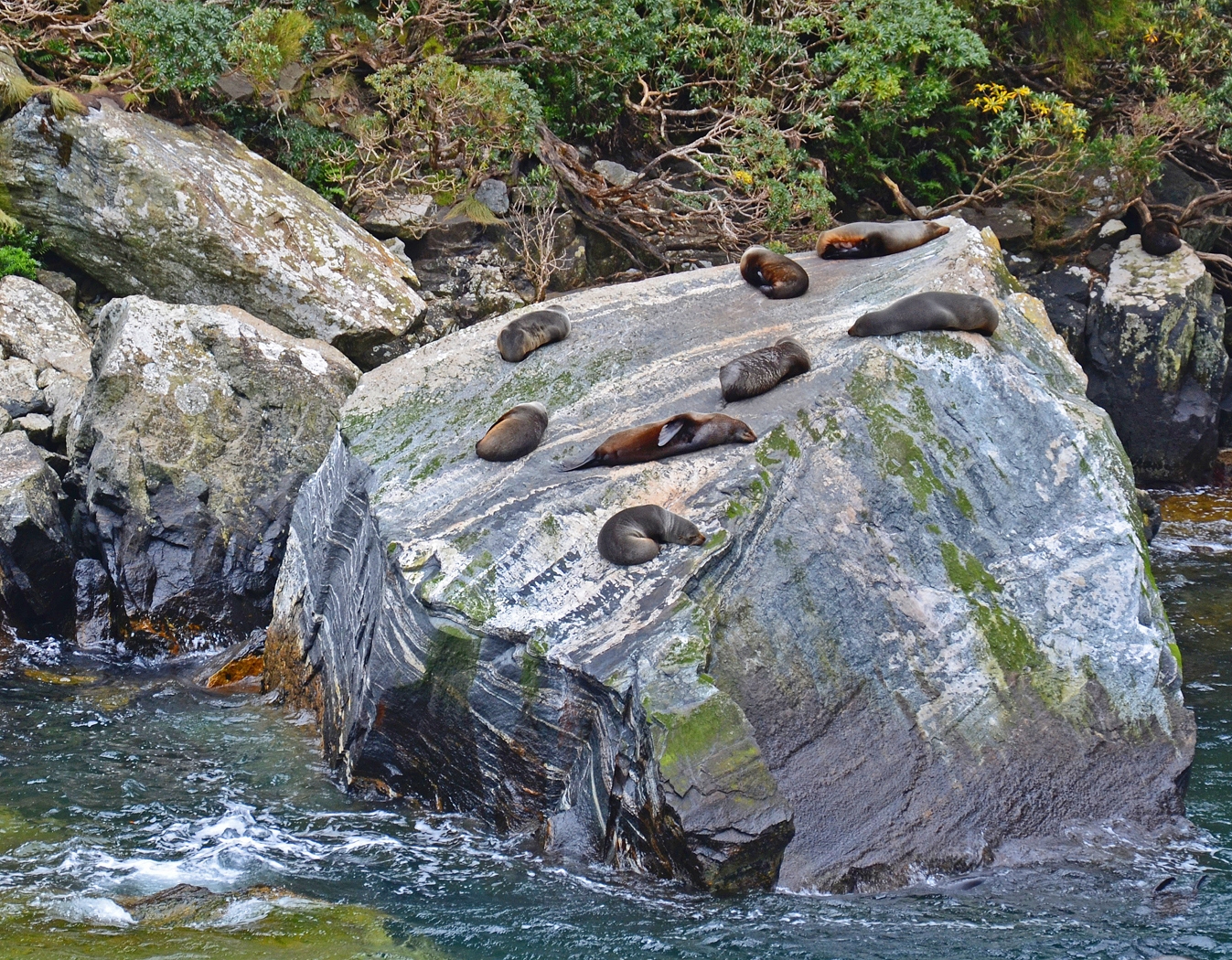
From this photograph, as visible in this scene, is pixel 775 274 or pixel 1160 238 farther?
pixel 1160 238

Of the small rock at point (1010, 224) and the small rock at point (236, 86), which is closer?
the small rock at point (236, 86)

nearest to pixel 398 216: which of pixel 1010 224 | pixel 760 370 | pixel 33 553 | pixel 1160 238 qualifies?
pixel 33 553

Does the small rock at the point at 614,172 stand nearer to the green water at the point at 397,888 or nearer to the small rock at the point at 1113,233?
the small rock at the point at 1113,233

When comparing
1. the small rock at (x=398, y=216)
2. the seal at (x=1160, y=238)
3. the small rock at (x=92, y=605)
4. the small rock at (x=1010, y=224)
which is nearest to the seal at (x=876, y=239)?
the small rock at (x=398, y=216)

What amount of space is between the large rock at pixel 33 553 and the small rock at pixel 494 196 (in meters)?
6.07

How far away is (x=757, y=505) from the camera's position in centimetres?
580

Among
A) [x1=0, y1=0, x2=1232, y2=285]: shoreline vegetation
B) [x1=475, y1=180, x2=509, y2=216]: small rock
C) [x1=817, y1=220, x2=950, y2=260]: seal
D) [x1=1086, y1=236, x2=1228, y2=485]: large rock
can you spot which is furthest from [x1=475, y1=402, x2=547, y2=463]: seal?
[x1=1086, y1=236, x2=1228, y2=485]: large rock

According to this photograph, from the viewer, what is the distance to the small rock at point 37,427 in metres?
9.62

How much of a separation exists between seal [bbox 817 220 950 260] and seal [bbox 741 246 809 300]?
0.81m

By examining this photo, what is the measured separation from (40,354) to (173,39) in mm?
3386

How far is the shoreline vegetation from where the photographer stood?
456 inches

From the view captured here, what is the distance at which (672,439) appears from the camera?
6254mm

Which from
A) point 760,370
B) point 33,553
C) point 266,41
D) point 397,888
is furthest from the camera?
point 266,41

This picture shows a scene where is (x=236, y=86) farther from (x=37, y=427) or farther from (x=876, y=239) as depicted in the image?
(x=876, y=239)
